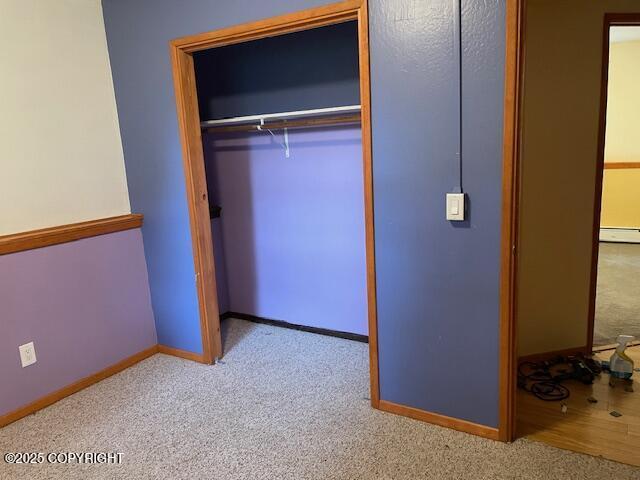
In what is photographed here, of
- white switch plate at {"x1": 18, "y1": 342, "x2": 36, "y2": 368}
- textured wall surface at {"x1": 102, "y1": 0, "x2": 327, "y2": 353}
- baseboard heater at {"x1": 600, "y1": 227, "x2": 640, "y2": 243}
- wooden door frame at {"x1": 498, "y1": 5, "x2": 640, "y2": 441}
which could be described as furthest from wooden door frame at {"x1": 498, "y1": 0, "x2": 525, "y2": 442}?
baseboard heater at {"x1": 600, "y1": 227, "x2": 640, "y2": 243}

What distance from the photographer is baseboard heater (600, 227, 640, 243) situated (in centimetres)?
546

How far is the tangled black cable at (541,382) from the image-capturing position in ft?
7.41

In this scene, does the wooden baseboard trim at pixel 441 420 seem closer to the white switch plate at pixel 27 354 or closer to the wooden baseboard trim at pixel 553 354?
the wooden baseboard trim at pixel 553 354

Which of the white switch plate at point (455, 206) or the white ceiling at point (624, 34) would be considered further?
the white ceiling at point (624, 34)

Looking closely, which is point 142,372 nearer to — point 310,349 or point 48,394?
point 48,394

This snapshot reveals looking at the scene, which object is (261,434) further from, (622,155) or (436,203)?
(622,155)

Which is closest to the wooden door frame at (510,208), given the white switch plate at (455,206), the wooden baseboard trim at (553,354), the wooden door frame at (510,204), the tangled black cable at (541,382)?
the wooden door frame at (510,204)

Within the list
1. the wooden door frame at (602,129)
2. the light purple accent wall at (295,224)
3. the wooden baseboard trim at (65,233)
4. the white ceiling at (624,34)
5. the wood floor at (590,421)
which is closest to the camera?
the wood floor at (590,421)

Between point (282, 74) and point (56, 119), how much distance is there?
1355 millimetres

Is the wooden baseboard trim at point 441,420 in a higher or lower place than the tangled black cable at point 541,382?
higher

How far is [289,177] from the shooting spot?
9.98 feet

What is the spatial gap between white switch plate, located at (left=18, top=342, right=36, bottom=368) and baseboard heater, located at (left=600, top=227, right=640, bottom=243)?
601cm

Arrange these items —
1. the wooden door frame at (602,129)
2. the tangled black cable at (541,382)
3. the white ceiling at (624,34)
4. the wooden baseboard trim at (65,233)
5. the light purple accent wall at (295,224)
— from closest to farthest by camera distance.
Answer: the wooden baseboard trim at (65,233), the tangled black cable at (541,382), the wooden door frame at (602,129), the light purple accent wall at (295,224), the white ceiling at (624,34)

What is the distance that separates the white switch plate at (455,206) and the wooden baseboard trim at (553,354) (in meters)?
1.31
